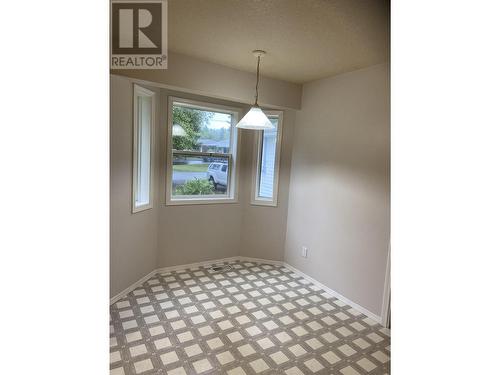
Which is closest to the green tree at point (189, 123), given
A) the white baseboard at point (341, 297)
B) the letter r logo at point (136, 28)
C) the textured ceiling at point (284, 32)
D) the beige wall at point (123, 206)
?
the beige wall at point (123, 206)

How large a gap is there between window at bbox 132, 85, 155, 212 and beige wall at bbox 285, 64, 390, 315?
1900 mm

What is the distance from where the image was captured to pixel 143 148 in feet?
11.0

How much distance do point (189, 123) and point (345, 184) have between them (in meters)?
2.12

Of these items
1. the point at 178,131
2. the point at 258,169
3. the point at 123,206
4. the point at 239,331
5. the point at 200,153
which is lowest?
the point at 239,331

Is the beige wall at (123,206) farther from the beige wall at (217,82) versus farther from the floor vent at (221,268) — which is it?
the floor vent at (221,268)

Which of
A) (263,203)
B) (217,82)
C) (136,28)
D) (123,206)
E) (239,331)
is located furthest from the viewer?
(263,203)

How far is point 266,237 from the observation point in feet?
13.8

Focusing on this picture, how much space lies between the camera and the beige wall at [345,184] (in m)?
2.84

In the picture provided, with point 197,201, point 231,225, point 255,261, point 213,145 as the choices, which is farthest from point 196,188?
point 255,261

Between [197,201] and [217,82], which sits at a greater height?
[217,82]

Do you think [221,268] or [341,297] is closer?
[341,297]

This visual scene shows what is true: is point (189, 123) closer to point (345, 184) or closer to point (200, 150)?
point (200, 150)
